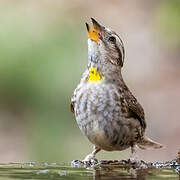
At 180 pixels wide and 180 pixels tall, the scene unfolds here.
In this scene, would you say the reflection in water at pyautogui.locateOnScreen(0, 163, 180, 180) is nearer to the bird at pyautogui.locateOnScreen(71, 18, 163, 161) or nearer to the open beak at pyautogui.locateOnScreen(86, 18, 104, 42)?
the bird at pyautogui.locateOnScreen(71, 18, 163, 161)

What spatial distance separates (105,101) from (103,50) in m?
0.56

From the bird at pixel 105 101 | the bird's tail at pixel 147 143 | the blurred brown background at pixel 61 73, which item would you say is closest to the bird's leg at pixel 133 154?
the bird at pixel 105 101

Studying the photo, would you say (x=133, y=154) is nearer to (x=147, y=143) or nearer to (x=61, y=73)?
(x=147, y=143)

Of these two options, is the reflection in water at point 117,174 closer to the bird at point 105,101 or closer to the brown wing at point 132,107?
the bird at point 105,101

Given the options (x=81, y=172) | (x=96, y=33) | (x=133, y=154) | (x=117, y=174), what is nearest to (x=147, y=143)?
(x=133, y=154)

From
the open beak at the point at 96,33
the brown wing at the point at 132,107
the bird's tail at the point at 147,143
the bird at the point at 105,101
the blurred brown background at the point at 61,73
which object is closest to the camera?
the bird at the point at 105,101

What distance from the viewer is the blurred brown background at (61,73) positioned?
16047 mm

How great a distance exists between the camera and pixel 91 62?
975 cm

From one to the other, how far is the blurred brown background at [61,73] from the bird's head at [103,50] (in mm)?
4900

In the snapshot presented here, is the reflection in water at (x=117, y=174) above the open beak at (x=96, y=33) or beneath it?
beneath

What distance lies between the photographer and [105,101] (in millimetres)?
9555

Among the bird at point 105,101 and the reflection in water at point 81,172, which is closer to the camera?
the reflection in water at point 81,172

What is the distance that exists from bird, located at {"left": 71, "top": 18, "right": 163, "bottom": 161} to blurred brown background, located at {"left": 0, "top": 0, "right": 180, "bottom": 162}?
4.82 meters

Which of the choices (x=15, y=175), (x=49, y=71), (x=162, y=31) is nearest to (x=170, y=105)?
(x=162, y=31)
